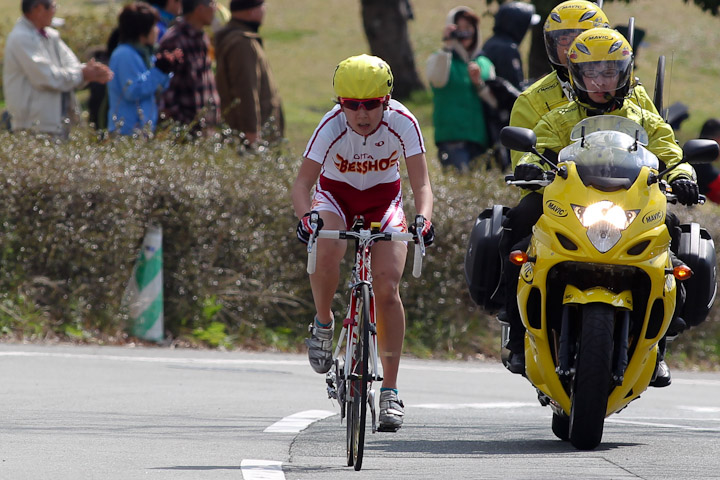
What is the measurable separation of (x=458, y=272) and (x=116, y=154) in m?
3.22

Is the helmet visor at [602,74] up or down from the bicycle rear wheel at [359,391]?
up

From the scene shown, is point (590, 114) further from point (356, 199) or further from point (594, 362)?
point (594, 362)

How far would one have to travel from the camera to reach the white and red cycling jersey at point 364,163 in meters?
7.83

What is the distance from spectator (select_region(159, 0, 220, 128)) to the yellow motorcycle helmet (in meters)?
5.73

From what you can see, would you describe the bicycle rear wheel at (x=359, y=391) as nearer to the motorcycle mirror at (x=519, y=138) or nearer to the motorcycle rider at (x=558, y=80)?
the motorcycle mirror at (x=519, y=138)

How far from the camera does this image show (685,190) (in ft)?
24.4

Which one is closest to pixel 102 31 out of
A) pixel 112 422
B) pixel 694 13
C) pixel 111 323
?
pixel 111 323

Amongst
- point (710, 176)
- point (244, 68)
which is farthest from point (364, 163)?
point (710, 176)

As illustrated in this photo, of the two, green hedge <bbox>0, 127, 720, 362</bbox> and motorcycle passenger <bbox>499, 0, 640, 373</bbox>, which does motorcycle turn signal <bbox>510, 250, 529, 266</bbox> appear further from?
green hedge <bbox>0, 127, 720, 362</bbox>

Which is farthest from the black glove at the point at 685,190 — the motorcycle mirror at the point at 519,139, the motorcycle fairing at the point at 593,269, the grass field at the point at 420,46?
the grass field at the point at 420,46

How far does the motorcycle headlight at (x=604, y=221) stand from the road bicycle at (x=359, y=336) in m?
0.82

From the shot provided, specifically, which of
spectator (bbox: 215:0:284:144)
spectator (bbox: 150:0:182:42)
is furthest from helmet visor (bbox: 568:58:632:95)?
spectator (bbox: 150:0:182:42)

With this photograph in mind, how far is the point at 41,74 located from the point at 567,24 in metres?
Answer: 6.07

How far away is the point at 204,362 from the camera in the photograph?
11414 millimetres
